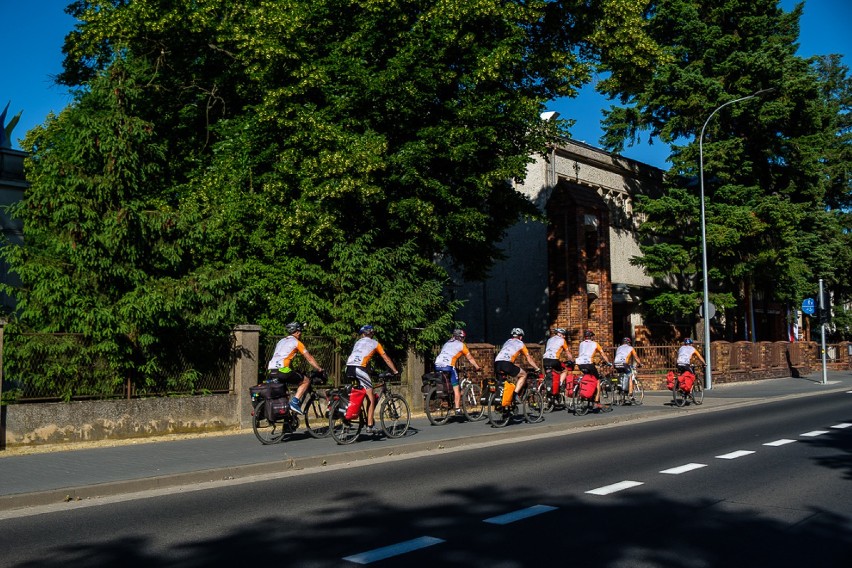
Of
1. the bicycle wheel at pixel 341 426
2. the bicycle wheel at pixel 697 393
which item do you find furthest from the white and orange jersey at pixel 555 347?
the bicycle wheel at pixel 341 426

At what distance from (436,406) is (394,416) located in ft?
7.11

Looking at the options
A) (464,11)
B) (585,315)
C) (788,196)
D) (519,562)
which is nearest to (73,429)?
(519,562)

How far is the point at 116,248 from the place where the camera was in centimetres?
1450

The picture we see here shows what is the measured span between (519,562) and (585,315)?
25.2 meters

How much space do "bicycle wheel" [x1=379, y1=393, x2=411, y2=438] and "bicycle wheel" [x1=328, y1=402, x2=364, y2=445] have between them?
697mm

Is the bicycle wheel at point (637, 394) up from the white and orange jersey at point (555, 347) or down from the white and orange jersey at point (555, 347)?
down

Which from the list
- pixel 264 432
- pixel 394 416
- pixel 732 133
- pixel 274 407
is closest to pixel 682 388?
pixel 394 416

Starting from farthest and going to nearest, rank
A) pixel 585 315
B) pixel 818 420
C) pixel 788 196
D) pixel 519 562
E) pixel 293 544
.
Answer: pixel 788 196
pixel 585 315
pixel 818 420
pixel 293 544
pixel 519 562

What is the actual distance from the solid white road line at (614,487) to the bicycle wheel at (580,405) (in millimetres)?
9638

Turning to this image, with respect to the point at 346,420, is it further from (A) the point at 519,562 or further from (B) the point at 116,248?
(A) the point at 519,562

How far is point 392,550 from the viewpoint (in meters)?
6.38

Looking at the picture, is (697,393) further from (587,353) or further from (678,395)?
(587,353)

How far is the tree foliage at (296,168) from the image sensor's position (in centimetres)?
1458

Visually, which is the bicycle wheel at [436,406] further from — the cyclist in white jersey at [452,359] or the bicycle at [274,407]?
the bicycle at [274,407]
